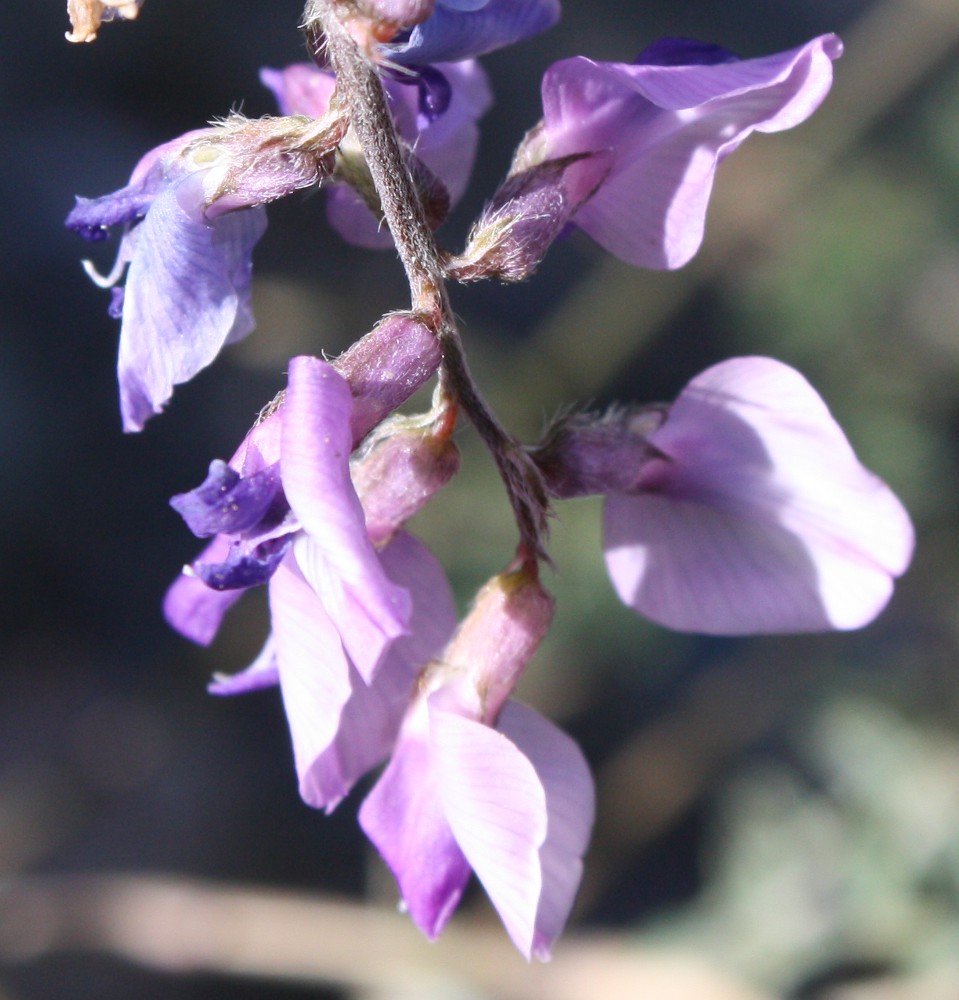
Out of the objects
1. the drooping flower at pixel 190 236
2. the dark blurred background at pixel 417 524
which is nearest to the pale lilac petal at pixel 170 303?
the drooping flower at pixel 190 236

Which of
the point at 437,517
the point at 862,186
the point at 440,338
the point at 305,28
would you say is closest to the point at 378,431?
the point at 440,338

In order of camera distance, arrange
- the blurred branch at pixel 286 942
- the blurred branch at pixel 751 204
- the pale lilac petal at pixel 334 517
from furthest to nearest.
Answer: the blurred branch at pixel 751 204 < the blurred branch at pixel 286 942 < the pale lilac petal at pixel 334 517

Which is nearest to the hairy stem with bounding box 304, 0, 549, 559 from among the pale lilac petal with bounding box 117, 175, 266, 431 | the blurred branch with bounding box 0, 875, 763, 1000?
the pale lilac petal with bounding box 117, 175, 266, 431

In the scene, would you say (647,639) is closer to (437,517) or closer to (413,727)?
(437,517)

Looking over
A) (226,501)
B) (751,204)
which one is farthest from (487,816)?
(751,204)

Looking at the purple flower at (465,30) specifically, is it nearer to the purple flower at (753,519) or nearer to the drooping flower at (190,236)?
the drooping flower at (190,236)
